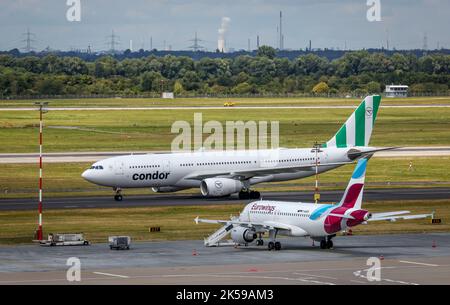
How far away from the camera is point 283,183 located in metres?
128

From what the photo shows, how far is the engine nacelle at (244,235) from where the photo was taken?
79.6 m

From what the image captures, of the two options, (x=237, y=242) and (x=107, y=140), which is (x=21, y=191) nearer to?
(x=237, y=242)

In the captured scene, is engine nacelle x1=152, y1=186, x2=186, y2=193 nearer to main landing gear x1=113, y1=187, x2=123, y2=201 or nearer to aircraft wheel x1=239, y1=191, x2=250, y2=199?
main landing gear x1=113, y1=187, x2=123, y2=201

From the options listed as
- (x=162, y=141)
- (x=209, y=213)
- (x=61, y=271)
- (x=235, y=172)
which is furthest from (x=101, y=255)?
(x=162, y=141)

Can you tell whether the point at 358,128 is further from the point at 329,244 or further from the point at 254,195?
the point at 329,244

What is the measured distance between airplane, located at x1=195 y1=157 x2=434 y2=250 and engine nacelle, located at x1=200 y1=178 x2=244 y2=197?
2820cm

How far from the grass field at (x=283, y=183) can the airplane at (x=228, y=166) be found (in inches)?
191

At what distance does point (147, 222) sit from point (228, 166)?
23.0 metres

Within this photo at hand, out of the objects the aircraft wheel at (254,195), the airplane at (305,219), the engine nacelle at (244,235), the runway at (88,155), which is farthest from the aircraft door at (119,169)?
the runway at (88,155)

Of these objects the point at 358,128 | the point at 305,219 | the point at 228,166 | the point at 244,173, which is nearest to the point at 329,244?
the point at 305,219

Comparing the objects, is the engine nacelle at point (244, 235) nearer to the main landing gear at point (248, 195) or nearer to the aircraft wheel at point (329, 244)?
the aircraft wheel at point (329, 244)

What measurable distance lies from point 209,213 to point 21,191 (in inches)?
1105

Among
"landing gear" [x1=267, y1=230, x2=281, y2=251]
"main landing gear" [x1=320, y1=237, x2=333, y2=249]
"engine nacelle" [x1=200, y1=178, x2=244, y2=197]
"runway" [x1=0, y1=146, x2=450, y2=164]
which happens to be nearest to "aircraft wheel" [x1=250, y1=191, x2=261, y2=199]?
"engine nacelle" [x1=200, y1=178, x2=244, y2=197]

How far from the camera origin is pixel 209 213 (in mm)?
99625
